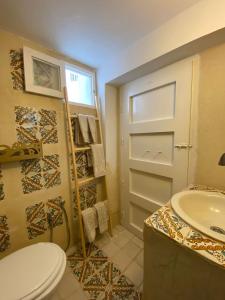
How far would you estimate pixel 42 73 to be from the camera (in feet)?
4.37

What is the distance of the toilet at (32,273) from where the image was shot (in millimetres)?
770

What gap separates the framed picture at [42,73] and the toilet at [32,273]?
1225 millimetres

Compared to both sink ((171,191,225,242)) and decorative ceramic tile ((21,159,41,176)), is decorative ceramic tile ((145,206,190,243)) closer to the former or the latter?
sink ((171,191,225,242))

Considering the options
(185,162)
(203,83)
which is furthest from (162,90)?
(185,162)

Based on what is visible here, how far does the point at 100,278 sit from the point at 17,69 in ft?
6.19

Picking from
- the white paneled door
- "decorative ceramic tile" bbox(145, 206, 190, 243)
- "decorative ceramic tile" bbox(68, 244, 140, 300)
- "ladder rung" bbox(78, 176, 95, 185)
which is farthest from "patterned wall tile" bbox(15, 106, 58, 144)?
"decorative ceramic tile" bbox(68, 244, 140, 300)

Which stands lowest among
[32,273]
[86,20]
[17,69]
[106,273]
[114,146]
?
[106,273]

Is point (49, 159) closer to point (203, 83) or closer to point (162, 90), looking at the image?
point (162, 90)

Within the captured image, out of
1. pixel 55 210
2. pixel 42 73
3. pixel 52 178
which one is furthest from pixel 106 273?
pixel 42 73

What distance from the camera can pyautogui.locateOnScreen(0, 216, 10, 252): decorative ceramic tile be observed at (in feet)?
3.77

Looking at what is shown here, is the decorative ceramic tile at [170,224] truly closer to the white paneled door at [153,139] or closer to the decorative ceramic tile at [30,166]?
the white paneled door at [153,139]

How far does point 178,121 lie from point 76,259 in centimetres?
165

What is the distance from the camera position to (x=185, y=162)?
123 centimetres

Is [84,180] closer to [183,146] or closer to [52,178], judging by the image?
[52,178]
